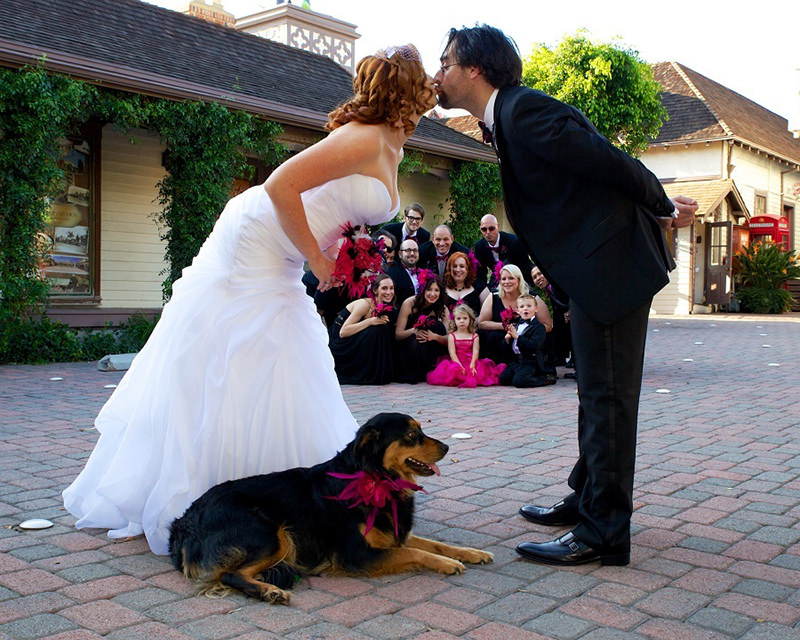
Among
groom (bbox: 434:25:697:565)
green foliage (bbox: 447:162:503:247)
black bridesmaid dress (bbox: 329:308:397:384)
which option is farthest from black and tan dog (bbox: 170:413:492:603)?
green foliage (bbox: 447:162:503:247)

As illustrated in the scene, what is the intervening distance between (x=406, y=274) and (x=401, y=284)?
0.57 ft

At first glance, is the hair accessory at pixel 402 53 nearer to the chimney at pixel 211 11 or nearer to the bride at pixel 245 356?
the bride at pixel 245 356

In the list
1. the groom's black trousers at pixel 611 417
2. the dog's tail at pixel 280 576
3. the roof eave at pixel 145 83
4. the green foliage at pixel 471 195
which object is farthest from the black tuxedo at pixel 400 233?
the dog's tail at pixel 280 576

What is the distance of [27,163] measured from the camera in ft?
34.1

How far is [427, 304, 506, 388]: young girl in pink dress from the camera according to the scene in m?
9.36

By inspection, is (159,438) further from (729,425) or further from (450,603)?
(729,425)

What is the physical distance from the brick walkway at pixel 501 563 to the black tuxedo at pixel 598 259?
0.41m

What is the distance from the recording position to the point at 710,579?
126 inches

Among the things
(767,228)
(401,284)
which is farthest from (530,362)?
(767,228)

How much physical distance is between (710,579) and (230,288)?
2335mm

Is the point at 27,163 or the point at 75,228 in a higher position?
the point at 27,163

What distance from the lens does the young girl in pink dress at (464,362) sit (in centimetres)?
936

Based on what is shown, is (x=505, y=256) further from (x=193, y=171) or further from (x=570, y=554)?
(x=570, y=554)

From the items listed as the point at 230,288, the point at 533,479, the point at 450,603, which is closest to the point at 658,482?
the point at 533,479
